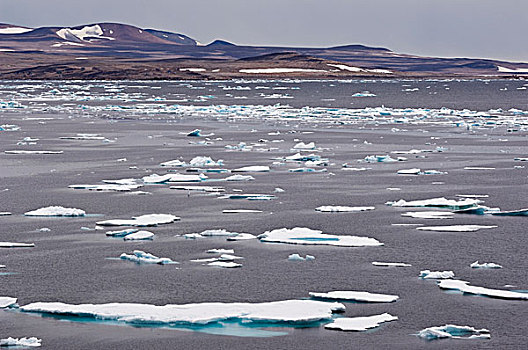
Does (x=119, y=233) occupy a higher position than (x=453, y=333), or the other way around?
(x=119, y=233)

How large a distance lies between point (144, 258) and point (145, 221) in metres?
1.85

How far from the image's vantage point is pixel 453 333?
5625 mm

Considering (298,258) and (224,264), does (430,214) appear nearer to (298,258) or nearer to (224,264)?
(298,258)

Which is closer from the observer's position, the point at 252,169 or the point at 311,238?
the point at 311,238

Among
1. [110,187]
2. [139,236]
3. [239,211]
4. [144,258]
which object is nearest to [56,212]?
[139,236]

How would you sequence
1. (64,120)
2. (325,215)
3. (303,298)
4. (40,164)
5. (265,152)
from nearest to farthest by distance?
1. (303,298)
2. (325,215)
3. (40,164)
4. (265,152)
5. (64,120)

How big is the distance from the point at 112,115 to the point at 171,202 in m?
22.7

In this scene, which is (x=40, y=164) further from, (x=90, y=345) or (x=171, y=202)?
(x=90, y=345)

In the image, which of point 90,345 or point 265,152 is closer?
point 90,345

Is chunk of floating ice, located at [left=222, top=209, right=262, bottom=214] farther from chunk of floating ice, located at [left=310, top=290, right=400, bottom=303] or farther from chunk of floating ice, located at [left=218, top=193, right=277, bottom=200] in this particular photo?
chunk of floating ice, located at [left=310, top=290, right=400, bottom=303]

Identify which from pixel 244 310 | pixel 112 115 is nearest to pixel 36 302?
pixel 244 310

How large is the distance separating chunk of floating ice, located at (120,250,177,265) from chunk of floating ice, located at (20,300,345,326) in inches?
55.6

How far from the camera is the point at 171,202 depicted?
35.9 ft

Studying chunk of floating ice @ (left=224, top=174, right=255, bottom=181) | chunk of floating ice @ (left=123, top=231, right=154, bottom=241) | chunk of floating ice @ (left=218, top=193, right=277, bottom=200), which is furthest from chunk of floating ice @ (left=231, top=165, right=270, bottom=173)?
chunk of floating ice @ (left=123, top=231, right=154, bottom=241)
